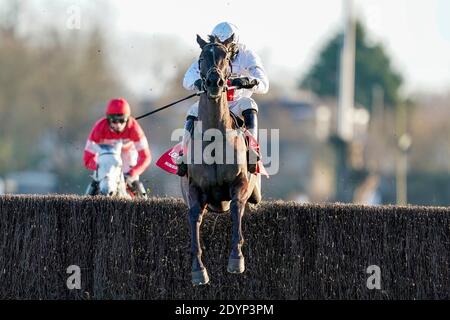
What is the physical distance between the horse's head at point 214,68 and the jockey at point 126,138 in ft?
13.7

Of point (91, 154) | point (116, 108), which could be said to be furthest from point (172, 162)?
point (116, 108)

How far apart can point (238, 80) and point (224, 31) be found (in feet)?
1.73

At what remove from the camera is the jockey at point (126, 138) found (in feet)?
50.0

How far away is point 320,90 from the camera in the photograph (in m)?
71.3

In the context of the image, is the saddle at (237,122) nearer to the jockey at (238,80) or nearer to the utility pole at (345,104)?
the jockey at (238,80)

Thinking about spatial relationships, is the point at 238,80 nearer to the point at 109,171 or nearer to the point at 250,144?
the point at 250,144

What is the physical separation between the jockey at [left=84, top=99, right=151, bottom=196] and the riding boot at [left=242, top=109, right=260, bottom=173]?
10.5 ft

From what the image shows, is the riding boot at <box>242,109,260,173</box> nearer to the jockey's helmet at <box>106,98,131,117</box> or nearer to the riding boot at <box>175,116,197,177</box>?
the riding boot at <box>175,116,197,177</box>

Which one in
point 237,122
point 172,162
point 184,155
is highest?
point 237,122

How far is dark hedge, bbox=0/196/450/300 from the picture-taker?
12.3m

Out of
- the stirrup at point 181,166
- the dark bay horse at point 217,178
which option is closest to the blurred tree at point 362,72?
the stirrup at point 181,166

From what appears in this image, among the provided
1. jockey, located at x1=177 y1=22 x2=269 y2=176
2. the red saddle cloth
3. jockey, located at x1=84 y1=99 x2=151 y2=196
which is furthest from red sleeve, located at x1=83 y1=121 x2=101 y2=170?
jockey, located at x1=177 y1=22 x2=269 y2=176

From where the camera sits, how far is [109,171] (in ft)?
47.0
